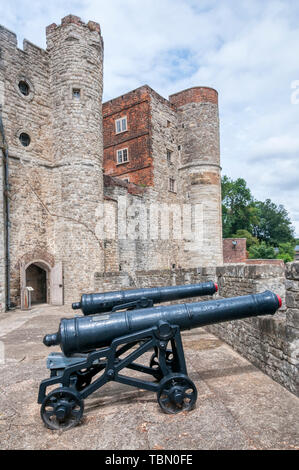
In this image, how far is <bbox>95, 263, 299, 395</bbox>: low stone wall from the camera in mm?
3575

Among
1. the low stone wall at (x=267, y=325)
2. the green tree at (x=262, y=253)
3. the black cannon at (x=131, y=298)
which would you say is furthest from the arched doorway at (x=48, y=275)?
the green tree at (x=262, y=253)

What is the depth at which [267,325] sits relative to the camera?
4.20 m

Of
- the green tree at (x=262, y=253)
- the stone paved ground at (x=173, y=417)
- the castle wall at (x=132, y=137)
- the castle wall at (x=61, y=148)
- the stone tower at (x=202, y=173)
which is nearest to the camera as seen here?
the stone paved ground at (x=173, y=417)

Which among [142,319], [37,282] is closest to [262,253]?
[37,282]

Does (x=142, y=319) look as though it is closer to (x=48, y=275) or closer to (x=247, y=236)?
(x=48, y=275)

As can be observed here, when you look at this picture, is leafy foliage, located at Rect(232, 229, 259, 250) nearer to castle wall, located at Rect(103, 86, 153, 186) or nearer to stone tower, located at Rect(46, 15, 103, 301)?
castle wall, located at Rect(103, 86, 153, 186)

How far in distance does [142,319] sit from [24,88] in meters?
14.5

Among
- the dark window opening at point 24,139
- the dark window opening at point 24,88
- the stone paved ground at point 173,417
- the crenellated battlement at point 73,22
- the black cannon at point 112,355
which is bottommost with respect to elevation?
the stone paved ground at point 173,417

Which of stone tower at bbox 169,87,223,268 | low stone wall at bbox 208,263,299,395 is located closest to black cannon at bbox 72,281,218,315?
low stone wall at bbox 208,263,299,395

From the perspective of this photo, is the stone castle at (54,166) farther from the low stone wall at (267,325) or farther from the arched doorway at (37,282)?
the low stone wall at (267,325)

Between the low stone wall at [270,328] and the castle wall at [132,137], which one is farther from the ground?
the castle wall at [132,137]

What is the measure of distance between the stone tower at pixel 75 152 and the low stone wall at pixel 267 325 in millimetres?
7722

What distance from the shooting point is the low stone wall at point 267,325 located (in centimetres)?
358

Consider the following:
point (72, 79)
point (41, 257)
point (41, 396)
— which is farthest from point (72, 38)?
point (41, 396)
